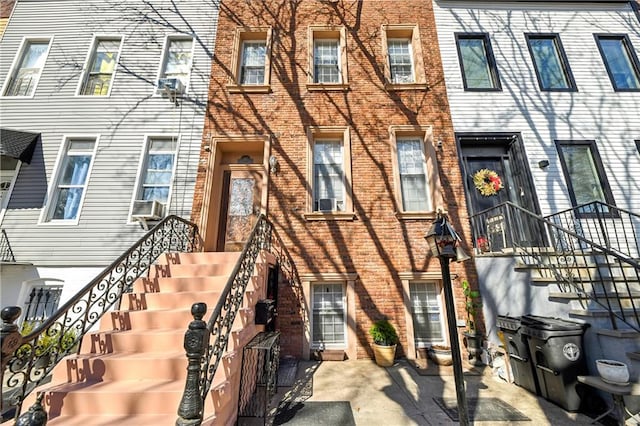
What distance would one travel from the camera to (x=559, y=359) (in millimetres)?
3664

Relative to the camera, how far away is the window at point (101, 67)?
7.50 metres

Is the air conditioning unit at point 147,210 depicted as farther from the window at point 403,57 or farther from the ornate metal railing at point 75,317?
the window at point 403,57

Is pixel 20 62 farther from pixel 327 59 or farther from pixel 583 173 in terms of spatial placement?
pixel 583 173

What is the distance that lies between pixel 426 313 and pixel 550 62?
8688 mm

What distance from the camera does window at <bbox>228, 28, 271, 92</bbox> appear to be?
7.59m

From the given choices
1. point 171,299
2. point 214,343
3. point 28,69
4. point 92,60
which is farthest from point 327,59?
point 28,69

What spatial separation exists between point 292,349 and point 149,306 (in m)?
2.97

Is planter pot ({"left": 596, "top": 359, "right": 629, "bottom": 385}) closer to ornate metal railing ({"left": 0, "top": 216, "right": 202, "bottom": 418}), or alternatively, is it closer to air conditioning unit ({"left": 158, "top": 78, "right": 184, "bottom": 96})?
ornate metal railing ({"left": 0, "top": 216, "right": 202, "bottom": 418})

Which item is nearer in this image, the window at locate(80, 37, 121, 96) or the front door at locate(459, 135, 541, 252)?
the front door at locate(459, 135, 541, 252)

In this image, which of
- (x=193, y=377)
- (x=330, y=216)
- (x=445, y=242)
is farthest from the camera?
(x=330, y=216)

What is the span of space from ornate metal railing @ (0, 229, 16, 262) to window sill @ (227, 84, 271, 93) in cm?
662

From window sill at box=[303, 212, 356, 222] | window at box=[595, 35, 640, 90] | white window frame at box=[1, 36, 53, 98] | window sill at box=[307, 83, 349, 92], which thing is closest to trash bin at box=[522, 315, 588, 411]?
window sill at box=[303, 212, 356, 222]

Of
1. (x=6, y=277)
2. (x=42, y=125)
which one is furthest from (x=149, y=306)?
(x=42, y=125)

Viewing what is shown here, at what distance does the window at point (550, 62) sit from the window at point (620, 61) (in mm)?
1242
